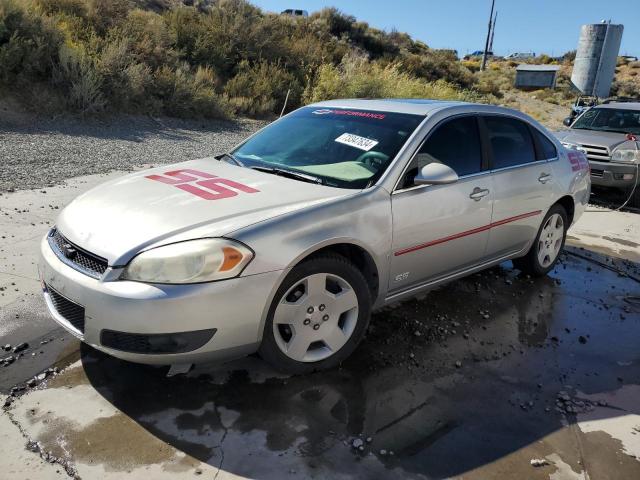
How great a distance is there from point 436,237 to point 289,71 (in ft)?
54.6

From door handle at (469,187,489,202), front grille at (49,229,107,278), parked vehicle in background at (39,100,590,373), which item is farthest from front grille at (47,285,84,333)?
door handle at (469,187,489,202)

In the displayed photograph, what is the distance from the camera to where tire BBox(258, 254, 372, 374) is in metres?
3.01

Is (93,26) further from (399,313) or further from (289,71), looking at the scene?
(399,313)

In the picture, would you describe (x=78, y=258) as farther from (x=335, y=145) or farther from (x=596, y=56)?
(x=596, y=56)

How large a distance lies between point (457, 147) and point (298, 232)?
Answer: 1.74 metres

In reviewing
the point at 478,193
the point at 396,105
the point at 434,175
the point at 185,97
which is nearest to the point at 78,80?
the point at 185,97

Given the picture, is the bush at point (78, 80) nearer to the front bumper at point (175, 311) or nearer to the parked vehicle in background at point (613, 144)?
the parked vehicle in background at point (613, 144)

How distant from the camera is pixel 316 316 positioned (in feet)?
10.4

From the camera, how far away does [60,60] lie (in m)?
12.0

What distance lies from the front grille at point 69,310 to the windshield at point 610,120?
9510mm

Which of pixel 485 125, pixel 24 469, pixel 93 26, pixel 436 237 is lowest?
pixel 24 469

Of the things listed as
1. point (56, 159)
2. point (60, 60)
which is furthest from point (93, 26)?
point (56, 159)

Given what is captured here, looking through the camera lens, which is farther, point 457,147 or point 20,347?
point 457,147

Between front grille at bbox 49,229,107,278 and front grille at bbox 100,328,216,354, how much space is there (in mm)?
337
